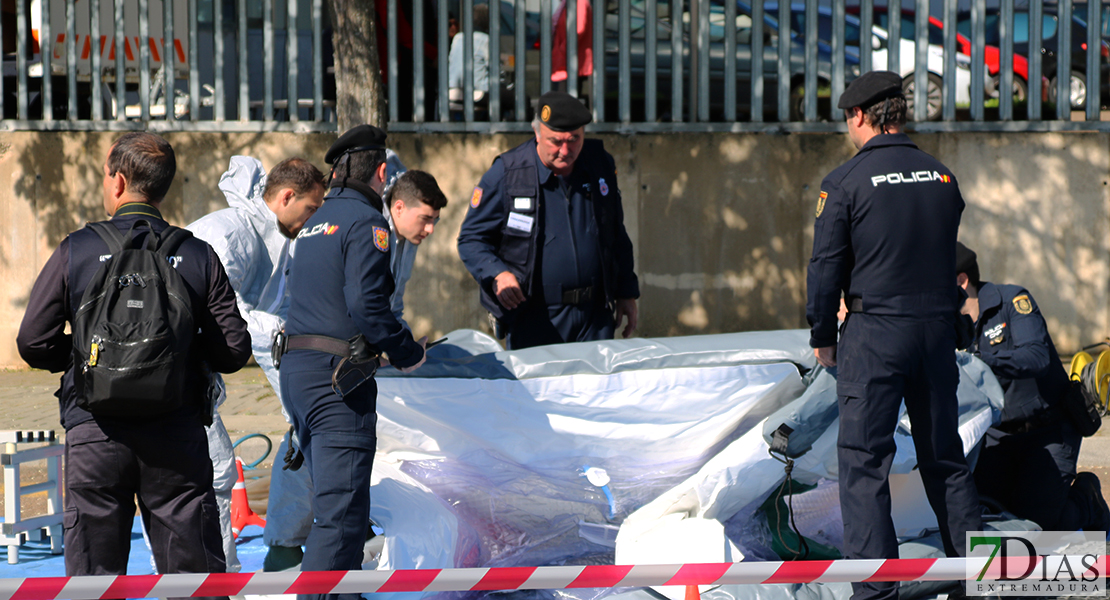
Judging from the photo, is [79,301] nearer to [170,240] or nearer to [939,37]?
[170,240]

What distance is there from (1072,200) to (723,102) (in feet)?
10.1

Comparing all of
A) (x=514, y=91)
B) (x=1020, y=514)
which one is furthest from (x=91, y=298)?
(x=514, y=91)

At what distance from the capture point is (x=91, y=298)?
2.54 m

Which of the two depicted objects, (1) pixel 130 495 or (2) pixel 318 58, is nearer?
(1) pixel 130 495

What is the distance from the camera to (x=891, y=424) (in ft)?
10.7

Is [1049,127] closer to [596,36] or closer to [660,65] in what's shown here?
[660,65]

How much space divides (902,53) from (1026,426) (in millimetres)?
5303

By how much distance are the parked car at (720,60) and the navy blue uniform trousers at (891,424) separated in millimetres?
5522

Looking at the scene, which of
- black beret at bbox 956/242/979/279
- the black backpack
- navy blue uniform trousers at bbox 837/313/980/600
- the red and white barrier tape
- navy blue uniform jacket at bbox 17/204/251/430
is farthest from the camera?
black beret at bbox 956/242/979/279

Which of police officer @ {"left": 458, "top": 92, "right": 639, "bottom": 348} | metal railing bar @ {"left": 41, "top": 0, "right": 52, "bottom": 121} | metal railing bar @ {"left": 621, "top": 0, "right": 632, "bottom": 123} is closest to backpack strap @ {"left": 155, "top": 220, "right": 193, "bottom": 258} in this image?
police officer @ {"left": 458, "top": 92, "right": 639, "bottom": 348}

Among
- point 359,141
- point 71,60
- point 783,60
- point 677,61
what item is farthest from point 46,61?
point 359,141

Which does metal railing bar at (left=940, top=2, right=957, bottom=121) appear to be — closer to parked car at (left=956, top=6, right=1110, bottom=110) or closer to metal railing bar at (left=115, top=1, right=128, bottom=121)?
parked car at (left=956, top=6, right=1110, bottom=110)

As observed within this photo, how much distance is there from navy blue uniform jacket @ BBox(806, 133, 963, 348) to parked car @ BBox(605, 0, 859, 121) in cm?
528

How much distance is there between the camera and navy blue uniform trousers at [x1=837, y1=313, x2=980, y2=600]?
322 centimetres
